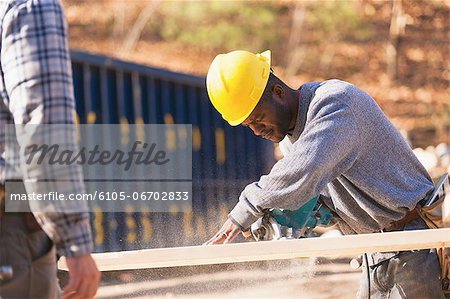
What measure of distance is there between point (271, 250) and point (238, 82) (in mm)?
1015

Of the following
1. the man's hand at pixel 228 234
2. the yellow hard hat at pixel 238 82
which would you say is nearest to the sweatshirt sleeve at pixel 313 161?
the man's hand at pixel 228 234

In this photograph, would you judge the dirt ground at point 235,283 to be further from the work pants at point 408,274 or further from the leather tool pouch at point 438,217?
the leather tool pouch at point 438,217

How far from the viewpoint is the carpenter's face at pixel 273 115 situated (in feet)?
16.2

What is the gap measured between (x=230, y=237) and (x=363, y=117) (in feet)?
2.91

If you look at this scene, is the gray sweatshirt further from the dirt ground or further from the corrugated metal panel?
the corrugated metal panel

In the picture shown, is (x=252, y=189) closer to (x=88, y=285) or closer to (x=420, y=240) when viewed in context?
(x=420, y=240)

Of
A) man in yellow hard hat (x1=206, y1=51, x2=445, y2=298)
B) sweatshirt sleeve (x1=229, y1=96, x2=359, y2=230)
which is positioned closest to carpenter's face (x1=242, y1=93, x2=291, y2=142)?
man in yellow hard hat (x1=206, y1=51, x2=445, y2=298)

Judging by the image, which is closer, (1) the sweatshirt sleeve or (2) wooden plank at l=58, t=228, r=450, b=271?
(2) wooden plank at l=58, t=228, r=450, b=271

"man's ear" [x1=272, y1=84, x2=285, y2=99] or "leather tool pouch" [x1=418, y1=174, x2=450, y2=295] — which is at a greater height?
"man's ear" [x1=272, y1=84, x2=285, y2=99]

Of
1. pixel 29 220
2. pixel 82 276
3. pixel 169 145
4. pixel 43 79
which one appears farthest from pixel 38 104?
pixel 169 145

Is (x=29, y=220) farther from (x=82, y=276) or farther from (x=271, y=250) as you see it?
(x=271, y=250)

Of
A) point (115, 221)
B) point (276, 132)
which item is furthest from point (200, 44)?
point (276, 132)

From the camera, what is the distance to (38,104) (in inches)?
121

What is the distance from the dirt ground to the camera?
732cm
